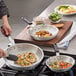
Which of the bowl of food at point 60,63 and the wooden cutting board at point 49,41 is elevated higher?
the wooden cutting board at point 49,41

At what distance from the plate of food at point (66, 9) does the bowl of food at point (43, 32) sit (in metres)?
0.39

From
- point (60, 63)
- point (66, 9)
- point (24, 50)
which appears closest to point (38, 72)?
point (60, 63)

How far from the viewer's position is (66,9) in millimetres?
2152

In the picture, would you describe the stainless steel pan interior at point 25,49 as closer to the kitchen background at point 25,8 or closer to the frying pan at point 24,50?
the frying pan at point 24,50

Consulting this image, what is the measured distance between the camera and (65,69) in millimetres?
1311

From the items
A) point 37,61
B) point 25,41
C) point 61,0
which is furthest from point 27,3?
point 37,61

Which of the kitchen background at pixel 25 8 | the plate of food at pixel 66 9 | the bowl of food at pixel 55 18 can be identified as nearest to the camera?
the bowl of food at pixel 55 18

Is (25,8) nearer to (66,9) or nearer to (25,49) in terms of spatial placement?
(66,9)

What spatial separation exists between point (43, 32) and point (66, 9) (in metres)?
0.60

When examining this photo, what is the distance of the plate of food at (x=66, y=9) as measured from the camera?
6.76 ft

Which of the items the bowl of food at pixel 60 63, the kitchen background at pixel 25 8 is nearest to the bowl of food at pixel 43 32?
the bowl of food at pixel 60 63

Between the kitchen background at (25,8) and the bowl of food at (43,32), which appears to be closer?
the bowl of food at (43,32)

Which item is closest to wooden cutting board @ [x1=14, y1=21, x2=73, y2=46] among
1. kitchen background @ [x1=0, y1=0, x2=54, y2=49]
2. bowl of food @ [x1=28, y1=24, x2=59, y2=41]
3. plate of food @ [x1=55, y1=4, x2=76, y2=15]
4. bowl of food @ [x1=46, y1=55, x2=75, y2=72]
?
bowl of food @ [x1=28, y1=24, x2=59, y2=41]

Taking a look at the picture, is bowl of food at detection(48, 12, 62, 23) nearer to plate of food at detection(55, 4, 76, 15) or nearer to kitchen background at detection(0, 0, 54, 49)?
plate of food at detection(55, 4, 76, 15)
